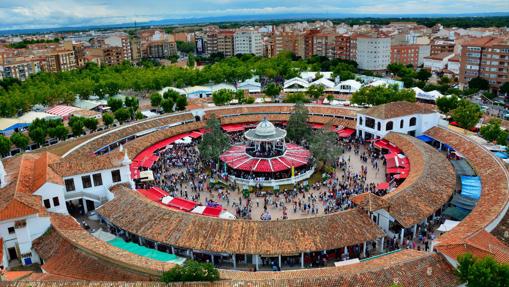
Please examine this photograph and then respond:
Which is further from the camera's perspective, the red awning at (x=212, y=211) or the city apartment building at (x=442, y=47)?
the city apartment building at (x=442, y=47)

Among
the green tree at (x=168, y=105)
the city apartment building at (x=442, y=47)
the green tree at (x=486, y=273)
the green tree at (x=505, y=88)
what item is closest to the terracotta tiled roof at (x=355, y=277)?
the green tree at (x=486, y=273)

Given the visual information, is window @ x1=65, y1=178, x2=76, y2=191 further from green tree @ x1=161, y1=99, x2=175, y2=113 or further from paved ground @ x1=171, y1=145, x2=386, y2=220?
green tree @ x1=161, y1=99, x2=175, y2=113

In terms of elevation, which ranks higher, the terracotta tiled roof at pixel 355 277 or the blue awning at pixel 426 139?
the terracotta tiled roof at pixel 355 277

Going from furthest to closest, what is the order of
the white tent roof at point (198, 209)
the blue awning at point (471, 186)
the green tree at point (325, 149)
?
1. the green tree at point (325, 149)
2. the blue awning at point (471, 186)
3. the white tent roof at point (198, 209)

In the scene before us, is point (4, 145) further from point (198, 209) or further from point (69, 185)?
point (198, 209)

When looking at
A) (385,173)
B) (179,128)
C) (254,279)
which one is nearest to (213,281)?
(254,279)

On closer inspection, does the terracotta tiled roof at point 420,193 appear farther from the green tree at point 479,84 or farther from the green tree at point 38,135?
the green tree at point 479,84

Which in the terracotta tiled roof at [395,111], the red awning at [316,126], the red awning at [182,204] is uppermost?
the terracotta tiled roof at [395,111]

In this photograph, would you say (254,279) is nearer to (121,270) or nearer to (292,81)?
(121,270)

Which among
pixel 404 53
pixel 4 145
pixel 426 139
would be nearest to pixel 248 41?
pixel 404 53
